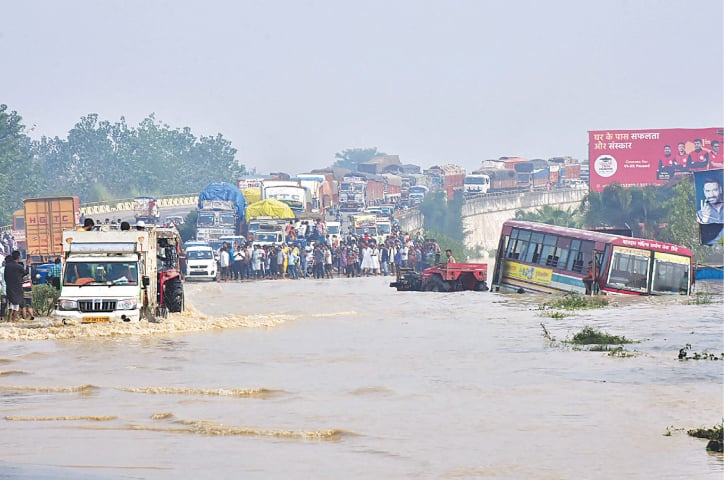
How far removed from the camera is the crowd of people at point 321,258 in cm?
4950

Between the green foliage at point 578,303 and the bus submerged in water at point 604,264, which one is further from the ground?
the bus submerged in water at point 604,264

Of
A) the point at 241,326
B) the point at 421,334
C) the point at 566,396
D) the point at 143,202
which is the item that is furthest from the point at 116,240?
the point at 143,202

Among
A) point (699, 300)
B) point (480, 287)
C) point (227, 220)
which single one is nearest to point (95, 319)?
point (480, 287)

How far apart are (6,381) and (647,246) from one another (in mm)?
19823

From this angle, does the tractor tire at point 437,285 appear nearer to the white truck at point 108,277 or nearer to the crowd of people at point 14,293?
the crowd of people at point 14,293

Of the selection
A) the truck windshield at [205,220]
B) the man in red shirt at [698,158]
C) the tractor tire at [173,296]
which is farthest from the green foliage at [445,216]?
the tractor tire at [173,296]

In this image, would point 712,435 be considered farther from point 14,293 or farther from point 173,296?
point 14,293

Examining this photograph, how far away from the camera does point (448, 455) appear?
1267 centimetres

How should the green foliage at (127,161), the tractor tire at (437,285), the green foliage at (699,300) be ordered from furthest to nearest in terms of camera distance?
the green foliage at (127,161) < the tractor tire at (437,285) < the green foliage at (699,300)

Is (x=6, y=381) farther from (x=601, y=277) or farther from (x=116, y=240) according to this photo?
(x=601, y=277)

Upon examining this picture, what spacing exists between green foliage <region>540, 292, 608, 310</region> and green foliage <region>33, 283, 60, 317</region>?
482 inches

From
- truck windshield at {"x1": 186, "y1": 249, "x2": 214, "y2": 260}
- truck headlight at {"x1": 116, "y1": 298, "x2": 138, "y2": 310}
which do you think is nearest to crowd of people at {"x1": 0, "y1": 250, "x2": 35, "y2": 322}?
truck headlight at {"x1": 116, "y1": 298, "x2": 138, "y2": 310}

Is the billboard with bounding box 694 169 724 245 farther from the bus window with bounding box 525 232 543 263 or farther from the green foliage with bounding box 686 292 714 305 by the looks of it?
the bus window with bounding box 525 232 543 263

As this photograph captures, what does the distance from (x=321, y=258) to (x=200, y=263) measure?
4836 millimetres
